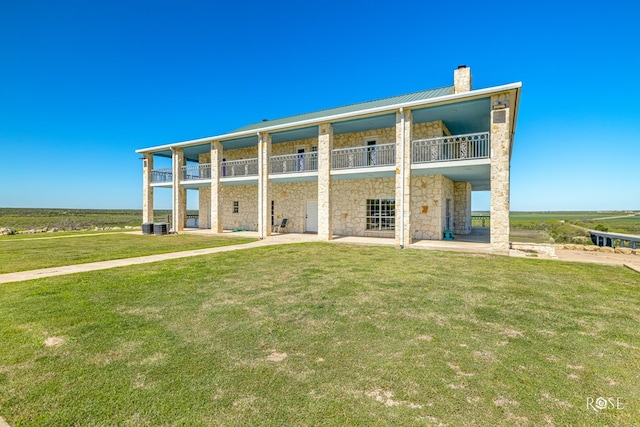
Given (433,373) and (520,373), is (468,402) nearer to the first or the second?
(433,373)

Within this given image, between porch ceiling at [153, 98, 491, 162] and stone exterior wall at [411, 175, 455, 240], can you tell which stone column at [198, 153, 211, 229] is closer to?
porch ceiling at [153, 98, 491, 162]

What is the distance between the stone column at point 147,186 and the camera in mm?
21891

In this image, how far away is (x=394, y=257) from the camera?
9.80 meters

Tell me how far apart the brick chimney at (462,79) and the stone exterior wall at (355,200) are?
5557 mm

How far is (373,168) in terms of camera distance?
1355 cm

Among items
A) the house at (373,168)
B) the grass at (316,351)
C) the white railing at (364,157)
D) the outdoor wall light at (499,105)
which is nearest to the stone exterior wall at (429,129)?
the house at (373,168)

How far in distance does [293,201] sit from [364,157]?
19.5ft

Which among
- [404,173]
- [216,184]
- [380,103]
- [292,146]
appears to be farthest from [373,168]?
[216,184]

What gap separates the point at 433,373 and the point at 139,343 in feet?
11.2

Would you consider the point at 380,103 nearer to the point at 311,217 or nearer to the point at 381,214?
the point at 381,214

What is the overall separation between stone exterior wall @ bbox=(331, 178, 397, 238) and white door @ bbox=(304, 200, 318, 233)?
6.24 feet

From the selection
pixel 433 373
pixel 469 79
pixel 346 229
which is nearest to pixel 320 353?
pixel 433 373

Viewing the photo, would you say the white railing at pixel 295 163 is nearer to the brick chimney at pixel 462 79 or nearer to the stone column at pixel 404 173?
the stone column at pixel 404 173

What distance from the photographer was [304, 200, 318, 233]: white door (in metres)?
18.9
